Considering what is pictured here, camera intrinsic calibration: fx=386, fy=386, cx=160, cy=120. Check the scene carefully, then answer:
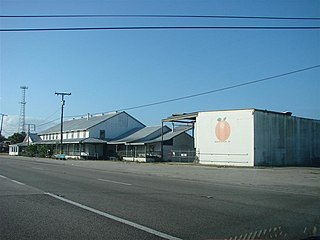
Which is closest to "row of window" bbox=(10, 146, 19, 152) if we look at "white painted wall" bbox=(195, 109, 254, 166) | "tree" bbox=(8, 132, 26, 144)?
"tree" bbox=(8, 132, 26, 144)

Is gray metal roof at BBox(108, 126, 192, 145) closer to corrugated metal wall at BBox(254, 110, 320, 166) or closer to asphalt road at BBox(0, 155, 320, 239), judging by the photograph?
corrugated metal wall at BBox(254, 110, 320, 166)

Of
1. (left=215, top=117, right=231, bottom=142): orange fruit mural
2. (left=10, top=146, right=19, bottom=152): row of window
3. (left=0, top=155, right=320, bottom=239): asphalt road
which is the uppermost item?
(left=215, top=117, right=231, bottom=142): orange fruit mural

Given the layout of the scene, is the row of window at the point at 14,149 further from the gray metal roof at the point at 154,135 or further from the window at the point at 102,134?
the gray metal roof at the point at 154,135

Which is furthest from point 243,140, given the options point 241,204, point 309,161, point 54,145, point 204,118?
point 54,145

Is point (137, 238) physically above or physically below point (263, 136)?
below

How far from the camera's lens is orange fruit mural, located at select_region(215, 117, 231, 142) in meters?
42.5

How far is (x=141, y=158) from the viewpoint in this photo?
58000 millimetres

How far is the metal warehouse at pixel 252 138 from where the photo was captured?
4034 centimetres

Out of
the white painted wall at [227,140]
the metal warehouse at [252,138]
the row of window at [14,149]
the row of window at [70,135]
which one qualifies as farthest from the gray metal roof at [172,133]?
the row of window at [14,149]

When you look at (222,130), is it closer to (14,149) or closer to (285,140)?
(285,140)

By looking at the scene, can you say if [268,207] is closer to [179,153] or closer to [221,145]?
[221,145]

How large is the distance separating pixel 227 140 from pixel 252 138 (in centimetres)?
325

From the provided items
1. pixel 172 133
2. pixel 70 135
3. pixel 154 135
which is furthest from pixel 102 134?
pixel 172 133

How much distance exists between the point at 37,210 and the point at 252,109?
3288cm
